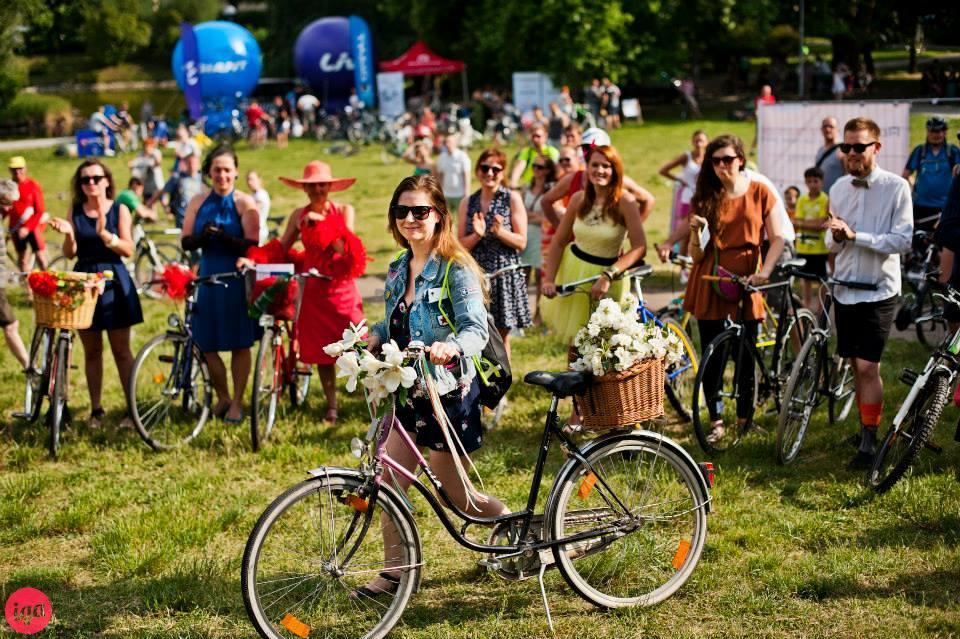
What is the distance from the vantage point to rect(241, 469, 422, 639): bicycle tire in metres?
4.25

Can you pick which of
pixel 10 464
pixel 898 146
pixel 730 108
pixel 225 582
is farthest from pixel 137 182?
pixel 730 108

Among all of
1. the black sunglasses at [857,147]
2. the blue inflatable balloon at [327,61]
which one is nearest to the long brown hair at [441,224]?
the black sunglasses at [857,147]

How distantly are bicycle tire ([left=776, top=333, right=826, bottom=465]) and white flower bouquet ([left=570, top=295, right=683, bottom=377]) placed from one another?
202 centimetres

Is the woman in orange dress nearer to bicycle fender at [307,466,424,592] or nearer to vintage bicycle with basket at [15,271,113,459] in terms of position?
bicycle fender at [307,466,424,592]

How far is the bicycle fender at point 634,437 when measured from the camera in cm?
463

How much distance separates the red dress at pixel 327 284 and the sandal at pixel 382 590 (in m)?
2.88

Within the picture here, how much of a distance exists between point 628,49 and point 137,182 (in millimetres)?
26167

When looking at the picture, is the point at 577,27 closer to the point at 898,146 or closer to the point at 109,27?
the point at 898,146

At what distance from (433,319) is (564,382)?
607 mm

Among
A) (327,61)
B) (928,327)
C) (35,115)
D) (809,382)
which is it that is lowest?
(928,327)

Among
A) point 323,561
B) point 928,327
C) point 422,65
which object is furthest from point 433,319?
point 422,65

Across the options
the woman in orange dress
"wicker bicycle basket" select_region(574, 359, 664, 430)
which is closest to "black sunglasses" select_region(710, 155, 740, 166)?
the woman in orange dress

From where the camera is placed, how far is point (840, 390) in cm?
715

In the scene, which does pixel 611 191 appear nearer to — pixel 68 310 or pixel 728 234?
pixel 728 234
